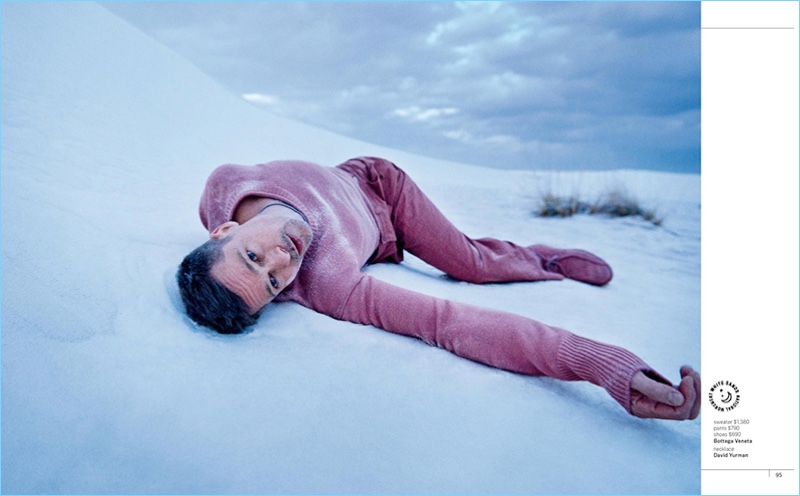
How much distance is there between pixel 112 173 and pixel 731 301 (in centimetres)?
240

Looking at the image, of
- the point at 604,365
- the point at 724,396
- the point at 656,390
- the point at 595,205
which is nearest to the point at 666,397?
the point at 656,390

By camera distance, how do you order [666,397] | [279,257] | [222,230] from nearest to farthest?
[666,397]
[279,257]
[222,230]

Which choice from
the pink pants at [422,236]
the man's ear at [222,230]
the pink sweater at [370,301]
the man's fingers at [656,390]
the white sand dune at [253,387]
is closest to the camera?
the white sand dune at [253,387]

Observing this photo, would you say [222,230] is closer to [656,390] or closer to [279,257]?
[279,257]

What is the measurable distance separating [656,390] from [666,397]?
21 mm

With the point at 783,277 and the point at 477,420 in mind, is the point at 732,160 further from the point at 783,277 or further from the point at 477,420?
the point at 477,420

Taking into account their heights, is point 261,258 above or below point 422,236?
below

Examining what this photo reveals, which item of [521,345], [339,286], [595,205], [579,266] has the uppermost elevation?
[595,205]

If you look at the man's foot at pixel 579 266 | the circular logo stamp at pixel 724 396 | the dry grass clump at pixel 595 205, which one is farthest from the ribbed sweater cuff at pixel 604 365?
the dry grass clump at pixel 595 205

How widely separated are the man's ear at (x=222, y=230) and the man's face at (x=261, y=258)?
7 cm

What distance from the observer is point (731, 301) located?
134 centimetres

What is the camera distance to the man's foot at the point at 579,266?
2236mm

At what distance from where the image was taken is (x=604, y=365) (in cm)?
112

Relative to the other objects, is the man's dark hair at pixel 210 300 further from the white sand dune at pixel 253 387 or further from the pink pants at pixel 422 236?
the pink pants at pixel 422 236
